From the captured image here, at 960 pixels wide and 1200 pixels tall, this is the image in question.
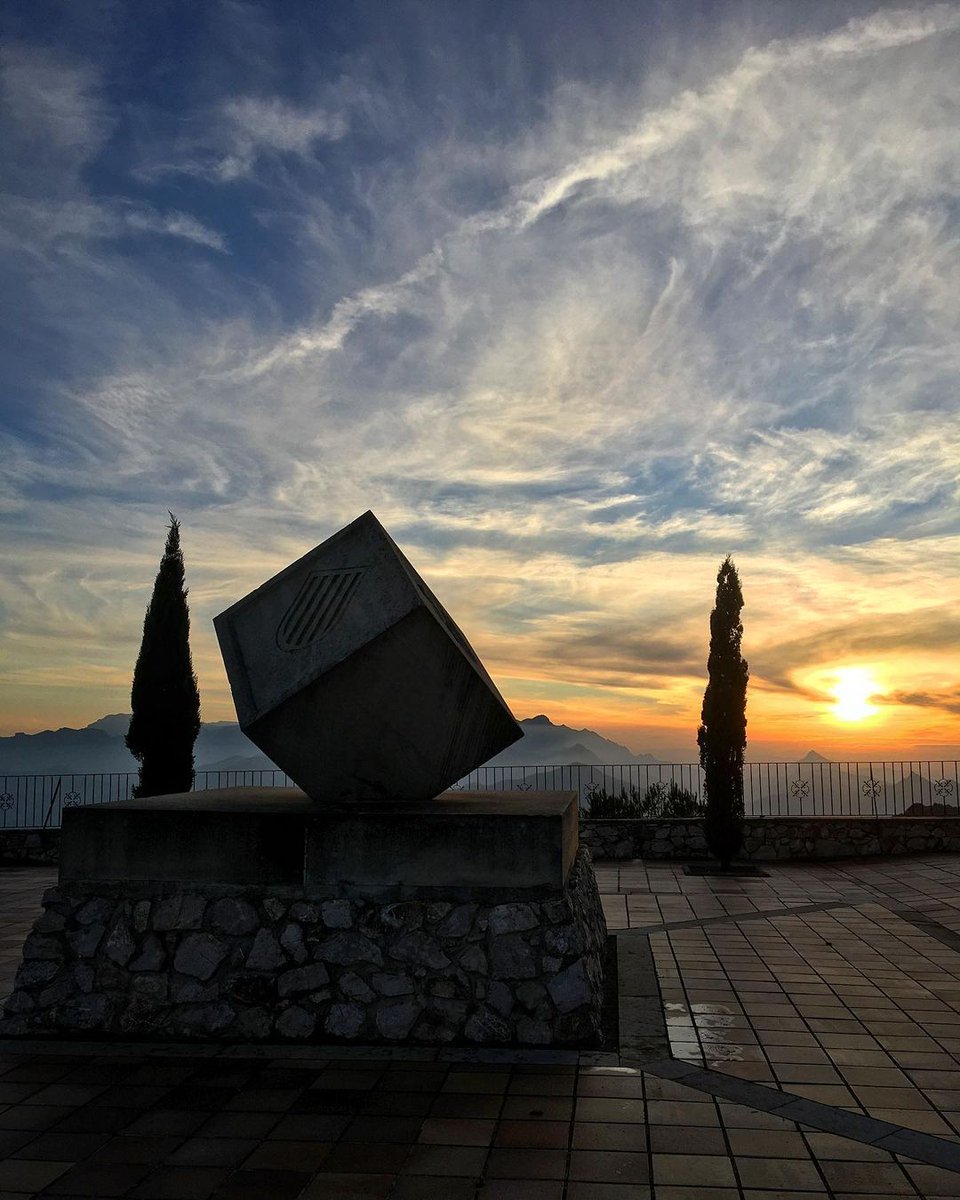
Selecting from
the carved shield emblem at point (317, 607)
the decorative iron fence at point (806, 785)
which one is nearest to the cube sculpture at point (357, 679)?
the carved shield emblem at point (317, 607)

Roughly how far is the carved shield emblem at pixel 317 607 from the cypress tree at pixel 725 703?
32.0 feet

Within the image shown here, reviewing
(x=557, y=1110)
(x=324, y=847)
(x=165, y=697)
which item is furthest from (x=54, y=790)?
(x=557, y=1110)

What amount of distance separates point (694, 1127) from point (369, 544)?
3.81 meters

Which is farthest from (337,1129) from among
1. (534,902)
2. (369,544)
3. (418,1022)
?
(369,544)

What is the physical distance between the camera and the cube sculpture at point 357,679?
608cm

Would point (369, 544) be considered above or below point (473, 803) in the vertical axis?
above

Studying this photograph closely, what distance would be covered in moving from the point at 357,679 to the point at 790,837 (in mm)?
10847

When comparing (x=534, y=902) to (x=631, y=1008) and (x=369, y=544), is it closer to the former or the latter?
(x=631, y=1008)

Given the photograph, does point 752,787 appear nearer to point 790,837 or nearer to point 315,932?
point 790,837

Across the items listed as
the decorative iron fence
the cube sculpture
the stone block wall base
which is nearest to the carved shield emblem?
the cube sculpture

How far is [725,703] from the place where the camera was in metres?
15.2

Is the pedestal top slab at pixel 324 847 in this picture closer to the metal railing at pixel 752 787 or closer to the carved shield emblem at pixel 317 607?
the carved shield emblem at pixel 317 607

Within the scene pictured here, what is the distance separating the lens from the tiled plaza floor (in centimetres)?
380

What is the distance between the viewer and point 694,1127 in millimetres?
4316
